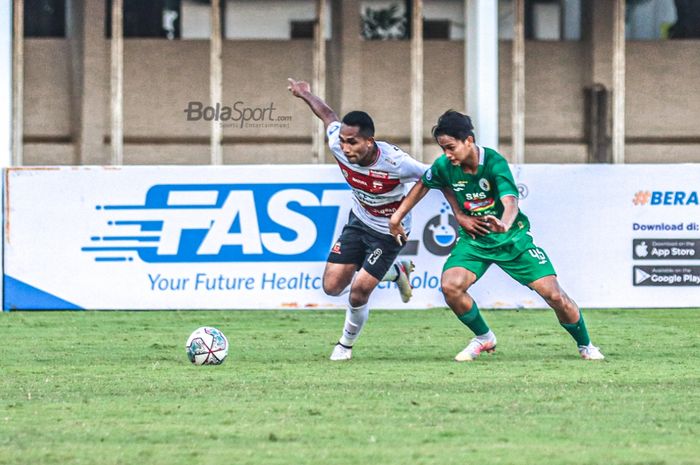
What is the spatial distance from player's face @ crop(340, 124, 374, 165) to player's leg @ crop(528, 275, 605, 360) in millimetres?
1525

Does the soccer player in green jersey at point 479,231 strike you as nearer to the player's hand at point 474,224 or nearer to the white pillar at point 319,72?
the player's hand at point 474,224

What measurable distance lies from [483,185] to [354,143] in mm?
953

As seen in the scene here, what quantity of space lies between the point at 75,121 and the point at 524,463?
18575 mm

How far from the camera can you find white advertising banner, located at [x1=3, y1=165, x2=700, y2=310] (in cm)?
1494

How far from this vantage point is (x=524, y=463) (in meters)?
5.86

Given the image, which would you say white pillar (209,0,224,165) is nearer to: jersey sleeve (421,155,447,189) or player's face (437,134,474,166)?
jersey sleeve (421,155,447,189)

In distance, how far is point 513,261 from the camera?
10102 mm

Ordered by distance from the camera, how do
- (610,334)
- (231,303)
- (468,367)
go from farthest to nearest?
(231,303) → (610,334) → (468,367)

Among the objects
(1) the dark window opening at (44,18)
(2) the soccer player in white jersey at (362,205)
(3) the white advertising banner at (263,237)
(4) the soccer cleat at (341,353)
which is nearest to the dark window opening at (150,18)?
(1) the dark window opening at (44,18)

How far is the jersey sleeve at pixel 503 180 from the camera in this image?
9.66 meters

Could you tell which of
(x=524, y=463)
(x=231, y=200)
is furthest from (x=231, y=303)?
(x=524, y=463)

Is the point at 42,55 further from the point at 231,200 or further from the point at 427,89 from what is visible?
the point at 231,200

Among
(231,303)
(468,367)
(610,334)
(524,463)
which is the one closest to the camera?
(524,463)
